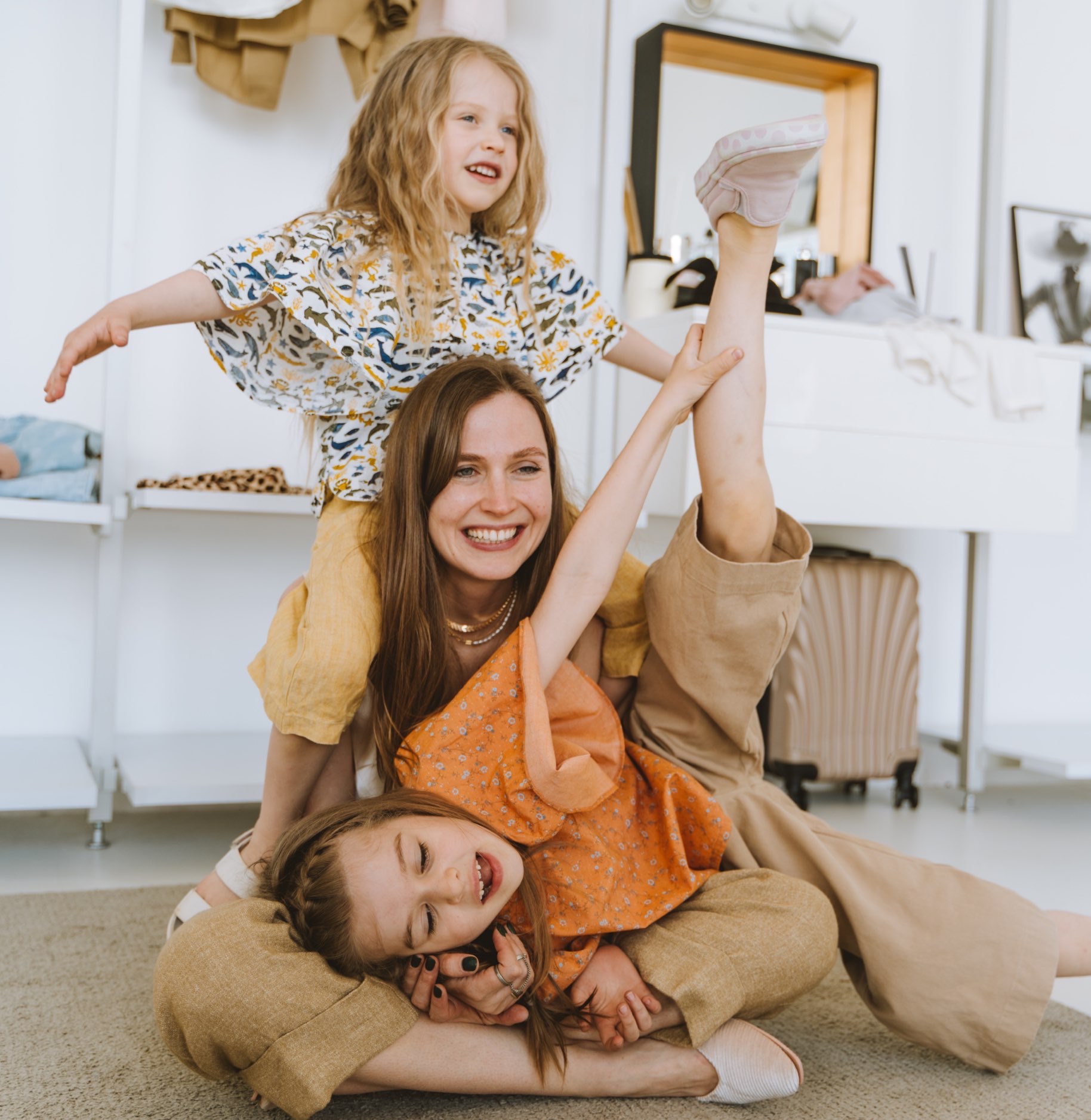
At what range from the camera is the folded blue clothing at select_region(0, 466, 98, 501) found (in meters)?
1.72

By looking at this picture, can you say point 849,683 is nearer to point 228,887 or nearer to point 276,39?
point 228,887

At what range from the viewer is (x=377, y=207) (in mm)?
1422

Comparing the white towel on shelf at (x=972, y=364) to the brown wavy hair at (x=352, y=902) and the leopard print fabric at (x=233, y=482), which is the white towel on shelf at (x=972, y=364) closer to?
the leopard print fabric at (x=233, y=482)

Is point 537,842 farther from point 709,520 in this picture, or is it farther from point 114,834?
point 114,834

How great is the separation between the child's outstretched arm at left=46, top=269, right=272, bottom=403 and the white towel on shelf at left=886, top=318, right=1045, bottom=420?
1.28m

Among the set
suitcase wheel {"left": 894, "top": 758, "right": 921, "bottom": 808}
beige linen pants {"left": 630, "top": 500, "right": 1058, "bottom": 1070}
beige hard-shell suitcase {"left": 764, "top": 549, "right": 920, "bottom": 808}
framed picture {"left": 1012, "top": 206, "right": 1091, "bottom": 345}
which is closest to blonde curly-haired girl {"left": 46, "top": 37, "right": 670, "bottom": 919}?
beige linen pants {"left": 630, "top": 500, "right": 1058, "bottom": 1070}

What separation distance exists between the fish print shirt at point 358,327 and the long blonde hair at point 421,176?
20 mm

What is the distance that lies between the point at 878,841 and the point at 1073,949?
2.96 ft

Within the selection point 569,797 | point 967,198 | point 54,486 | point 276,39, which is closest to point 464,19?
point 276,39

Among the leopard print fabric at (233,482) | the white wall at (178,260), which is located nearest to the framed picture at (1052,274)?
the white wall at (178,260)

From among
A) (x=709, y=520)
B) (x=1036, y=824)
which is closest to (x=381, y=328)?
(x=709, y=520)

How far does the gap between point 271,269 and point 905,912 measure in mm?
916

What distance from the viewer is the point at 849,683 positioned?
222cm

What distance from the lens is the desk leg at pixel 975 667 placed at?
7.80 feet
